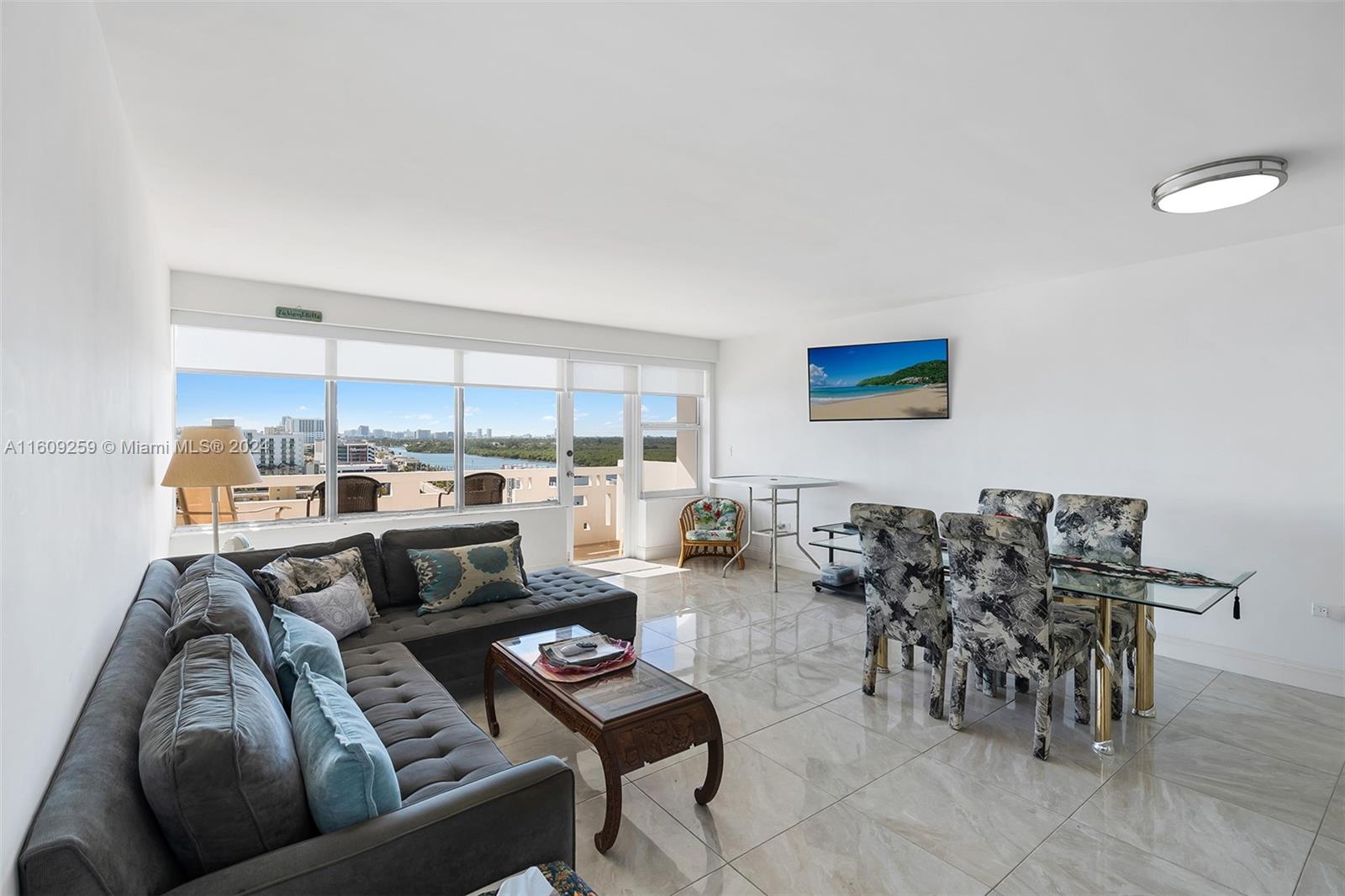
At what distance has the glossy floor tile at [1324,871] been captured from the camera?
1.96 m

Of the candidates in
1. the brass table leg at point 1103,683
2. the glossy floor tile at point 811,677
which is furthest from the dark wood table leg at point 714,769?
the brass table leg at point 1103,683

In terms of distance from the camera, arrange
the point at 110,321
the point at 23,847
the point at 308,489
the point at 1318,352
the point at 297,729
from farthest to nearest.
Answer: the point at 308,489
the point at 1318,352
the point at 110,321
the point at 297,729
the point at 23,847

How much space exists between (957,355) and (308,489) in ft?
17.9

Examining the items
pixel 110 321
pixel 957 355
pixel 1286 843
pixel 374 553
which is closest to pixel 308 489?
pixel 374 553

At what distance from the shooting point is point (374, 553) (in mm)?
3592

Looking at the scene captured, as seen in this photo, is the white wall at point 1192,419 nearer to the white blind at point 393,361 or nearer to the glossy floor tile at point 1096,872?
the glossy floor tile at point 1096,872

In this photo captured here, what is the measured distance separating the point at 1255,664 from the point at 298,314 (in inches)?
270

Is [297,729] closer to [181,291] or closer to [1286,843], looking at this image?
[1286,843]

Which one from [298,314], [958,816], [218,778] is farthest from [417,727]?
[298,314]

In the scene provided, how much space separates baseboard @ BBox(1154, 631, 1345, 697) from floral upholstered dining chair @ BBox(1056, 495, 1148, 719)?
72 centimetres

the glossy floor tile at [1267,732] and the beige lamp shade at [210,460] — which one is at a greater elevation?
the beige lamp shade at [210,460]

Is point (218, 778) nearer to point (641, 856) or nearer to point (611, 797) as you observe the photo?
point (611, 797)

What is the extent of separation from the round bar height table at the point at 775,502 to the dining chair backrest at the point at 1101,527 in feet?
7.14

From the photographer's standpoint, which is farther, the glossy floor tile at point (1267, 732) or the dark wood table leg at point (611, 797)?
the glossy floor tile at point (1267, 732)
